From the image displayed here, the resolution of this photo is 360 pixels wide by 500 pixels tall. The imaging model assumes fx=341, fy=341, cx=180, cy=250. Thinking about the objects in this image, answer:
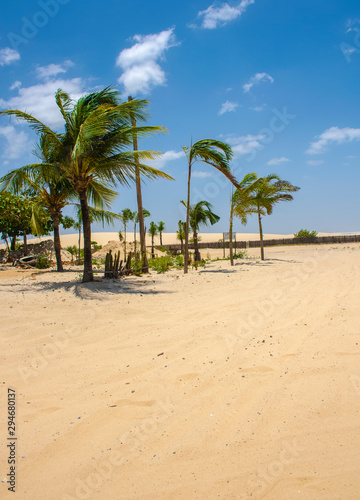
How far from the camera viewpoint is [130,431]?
253cm

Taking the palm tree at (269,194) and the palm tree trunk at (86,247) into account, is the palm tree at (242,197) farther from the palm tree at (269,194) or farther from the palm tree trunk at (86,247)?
the palm tree trunk at (86,247)

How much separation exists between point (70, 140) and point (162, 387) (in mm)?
8831

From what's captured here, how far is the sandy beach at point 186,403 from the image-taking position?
2072 millimetres

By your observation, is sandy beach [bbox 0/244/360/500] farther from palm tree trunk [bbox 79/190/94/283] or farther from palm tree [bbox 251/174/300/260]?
palm tree [bbox 251/174/300/260]

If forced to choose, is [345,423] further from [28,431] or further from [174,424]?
[28,431]
